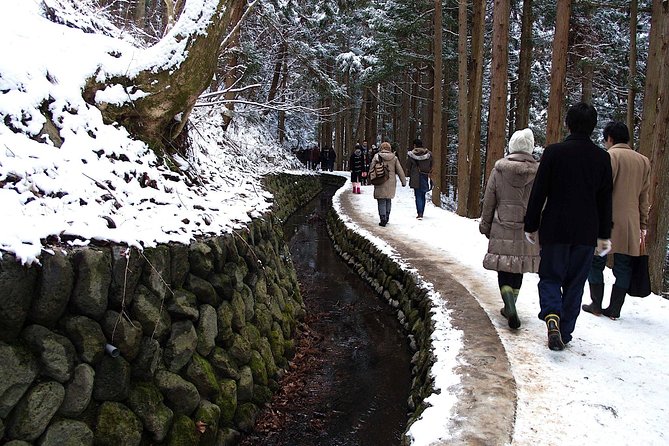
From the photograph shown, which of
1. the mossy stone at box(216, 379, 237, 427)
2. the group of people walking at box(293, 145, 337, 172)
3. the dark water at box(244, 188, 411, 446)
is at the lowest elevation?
the dark water at box(244, 188, 411, 446)

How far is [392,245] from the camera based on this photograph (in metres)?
8.86

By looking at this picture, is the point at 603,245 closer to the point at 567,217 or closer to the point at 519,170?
the point at 567,217

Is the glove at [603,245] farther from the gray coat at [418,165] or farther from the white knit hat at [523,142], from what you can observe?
the gray coat at [418,165]

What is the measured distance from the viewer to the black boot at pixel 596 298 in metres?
4.95

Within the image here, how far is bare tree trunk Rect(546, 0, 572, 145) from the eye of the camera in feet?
27.7

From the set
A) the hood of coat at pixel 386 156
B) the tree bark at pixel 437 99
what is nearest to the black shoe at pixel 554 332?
the hood of coat at pixel 386 156

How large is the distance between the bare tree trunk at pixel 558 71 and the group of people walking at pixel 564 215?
4088 mm

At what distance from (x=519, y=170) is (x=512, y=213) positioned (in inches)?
15.8

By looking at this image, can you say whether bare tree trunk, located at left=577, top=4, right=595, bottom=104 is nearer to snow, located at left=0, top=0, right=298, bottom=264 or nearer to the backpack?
the backpack

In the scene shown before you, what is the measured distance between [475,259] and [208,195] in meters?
4.40

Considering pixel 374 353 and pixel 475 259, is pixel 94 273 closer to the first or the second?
pixel 374 353

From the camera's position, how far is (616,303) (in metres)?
4.90

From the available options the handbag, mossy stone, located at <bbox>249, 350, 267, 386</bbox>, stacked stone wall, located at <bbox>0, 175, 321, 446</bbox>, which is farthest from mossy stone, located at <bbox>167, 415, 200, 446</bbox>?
the handbag

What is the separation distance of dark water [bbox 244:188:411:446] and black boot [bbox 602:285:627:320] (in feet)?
7.18
